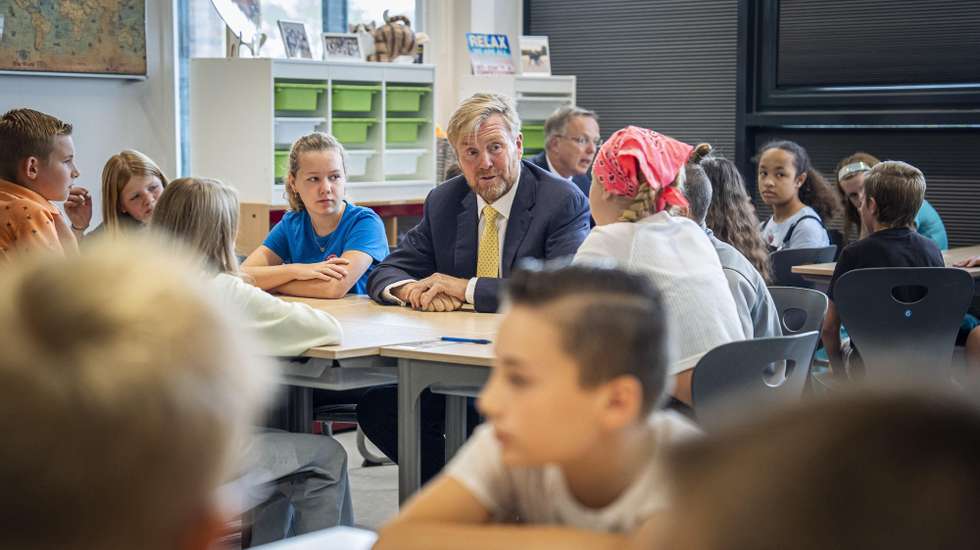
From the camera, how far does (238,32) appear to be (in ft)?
19.9

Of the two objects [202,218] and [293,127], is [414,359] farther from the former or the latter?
[293,127]

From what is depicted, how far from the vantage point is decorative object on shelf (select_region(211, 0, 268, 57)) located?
5.99m

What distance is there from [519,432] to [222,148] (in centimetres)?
511

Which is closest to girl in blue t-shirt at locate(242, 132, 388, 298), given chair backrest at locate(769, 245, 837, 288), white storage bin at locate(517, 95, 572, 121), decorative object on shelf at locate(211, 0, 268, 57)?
chair backrest at locate(769, 245, 837, 288)

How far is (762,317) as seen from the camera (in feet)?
9.84

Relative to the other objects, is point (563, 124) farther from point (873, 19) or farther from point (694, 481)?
point (694, 481)

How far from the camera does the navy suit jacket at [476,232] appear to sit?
3518 millimetres

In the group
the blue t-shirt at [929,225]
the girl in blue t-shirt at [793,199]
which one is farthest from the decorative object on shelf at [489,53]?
the blue t-shirt at [929,225]

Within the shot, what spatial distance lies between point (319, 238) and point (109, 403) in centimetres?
348

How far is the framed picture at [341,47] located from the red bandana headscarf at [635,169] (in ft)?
12.9

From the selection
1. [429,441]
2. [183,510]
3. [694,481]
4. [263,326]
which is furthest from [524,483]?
[429,441]

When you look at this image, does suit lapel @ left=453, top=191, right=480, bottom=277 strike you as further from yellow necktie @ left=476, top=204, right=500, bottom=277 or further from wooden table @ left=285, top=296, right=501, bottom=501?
wooden table @ left=285, top=296, right=501, bottom=501

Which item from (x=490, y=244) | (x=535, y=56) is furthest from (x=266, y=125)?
(x=490, y=244)

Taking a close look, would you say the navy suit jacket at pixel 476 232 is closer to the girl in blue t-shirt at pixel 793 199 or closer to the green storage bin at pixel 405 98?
the girl in blue t-shirt at pixel 793 199
